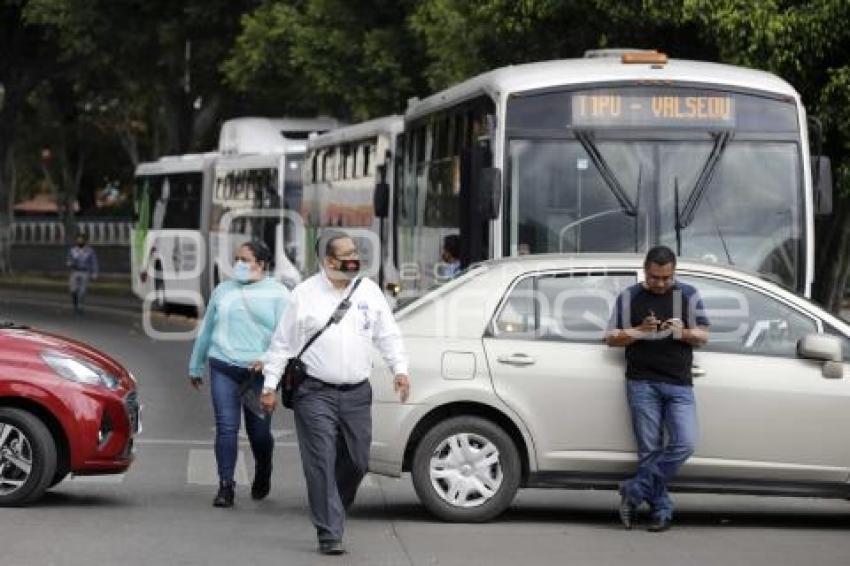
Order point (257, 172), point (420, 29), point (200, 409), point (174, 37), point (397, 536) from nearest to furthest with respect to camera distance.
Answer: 1. point (397, 536)
2. point (200, 409)
3. point (420, 29)
4. point (257, 172)
5. point (174, 37)

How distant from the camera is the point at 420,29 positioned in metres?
34.9

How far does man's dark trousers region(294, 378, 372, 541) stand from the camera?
1119cm

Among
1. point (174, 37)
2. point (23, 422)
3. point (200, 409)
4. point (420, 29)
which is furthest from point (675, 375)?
point (174, 37)

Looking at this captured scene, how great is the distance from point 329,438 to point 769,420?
2.73 m

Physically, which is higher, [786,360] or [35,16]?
[35,16]

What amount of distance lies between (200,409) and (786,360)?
399 inches

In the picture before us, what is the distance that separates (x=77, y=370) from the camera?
13.0 m

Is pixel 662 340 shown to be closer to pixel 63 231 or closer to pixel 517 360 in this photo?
pixel 517 360

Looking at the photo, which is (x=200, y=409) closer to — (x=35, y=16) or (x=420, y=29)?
(x=420, y=29)

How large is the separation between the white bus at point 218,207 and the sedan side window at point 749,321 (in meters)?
22.0

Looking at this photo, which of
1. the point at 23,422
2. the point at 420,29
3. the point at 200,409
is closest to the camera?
the point at 23,422

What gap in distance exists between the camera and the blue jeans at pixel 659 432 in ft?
39.6

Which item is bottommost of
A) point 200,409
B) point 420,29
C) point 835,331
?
point 200,409

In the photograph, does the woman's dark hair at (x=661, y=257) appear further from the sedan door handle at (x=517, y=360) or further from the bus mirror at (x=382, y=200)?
the bus mirror at (x=382, y=200)
